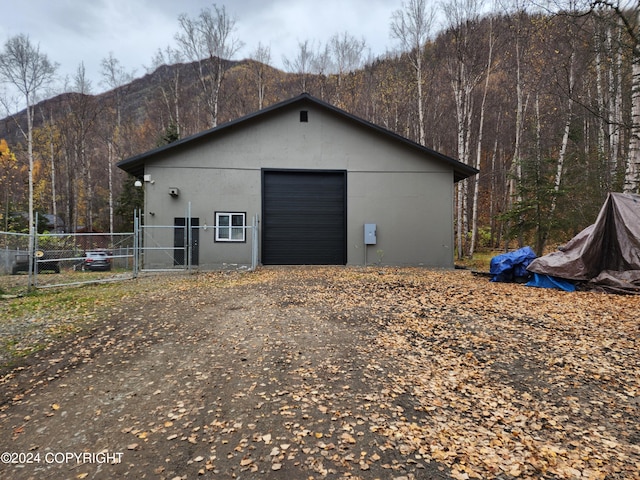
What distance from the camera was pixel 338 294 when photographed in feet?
25.6

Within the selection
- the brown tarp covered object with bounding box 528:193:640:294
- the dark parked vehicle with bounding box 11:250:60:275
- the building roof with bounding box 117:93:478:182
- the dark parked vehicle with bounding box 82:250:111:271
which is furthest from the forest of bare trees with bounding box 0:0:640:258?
the dark parked vehicle with bounding box 11:250:60:275

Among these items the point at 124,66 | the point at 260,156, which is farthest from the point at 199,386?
the point at 124,66

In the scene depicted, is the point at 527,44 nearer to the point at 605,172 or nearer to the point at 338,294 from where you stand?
the point at 605,172

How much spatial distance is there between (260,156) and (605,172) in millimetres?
13364

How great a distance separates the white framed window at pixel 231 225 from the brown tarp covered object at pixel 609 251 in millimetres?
10236

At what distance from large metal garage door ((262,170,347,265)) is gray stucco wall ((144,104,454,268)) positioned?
37 centimetres

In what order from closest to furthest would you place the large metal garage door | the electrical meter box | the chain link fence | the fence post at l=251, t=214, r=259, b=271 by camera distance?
1. the chain link fence
2. the fence post at l=251, t=214, r=259, b=271
3. the electrical meter box
4. the large metal garage door

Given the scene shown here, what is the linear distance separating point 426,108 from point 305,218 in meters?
15.6

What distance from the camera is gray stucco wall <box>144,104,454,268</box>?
13.2 metres

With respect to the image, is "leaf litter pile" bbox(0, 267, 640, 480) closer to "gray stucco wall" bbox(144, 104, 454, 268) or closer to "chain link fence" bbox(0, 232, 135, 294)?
"chain link fence" bbox(0, 232, 135, 294)

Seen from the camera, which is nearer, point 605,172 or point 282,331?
point 282,331

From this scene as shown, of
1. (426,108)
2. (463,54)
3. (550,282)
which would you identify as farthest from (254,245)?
(426,108)

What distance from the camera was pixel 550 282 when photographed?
8.30m

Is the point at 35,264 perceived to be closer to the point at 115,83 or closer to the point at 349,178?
the point at 349,178
